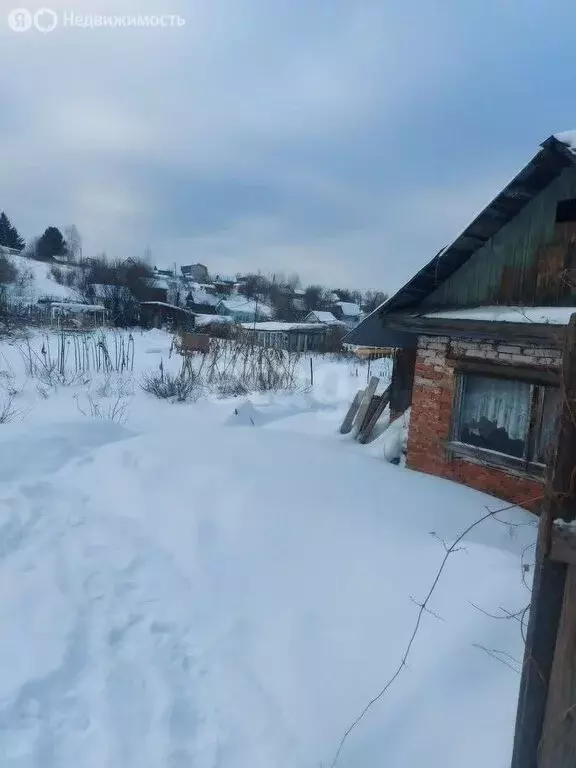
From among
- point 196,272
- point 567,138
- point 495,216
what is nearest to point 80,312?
point 495,216

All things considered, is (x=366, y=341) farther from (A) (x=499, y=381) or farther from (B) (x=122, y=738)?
(B) (x=122, y=738)

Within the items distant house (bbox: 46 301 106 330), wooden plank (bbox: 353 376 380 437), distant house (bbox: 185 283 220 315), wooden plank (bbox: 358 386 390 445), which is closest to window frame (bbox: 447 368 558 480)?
wooden plank (bbox: 358 386 390 445)

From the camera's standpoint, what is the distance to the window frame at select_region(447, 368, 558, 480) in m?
5.64

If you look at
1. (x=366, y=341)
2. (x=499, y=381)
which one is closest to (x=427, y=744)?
(x=499, y=381)

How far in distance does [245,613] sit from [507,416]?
4098 mm

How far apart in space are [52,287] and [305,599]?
52.0 metres

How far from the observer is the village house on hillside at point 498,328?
5.27 metres

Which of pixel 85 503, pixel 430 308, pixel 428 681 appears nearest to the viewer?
pixel 428 681

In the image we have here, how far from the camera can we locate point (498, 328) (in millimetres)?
5516

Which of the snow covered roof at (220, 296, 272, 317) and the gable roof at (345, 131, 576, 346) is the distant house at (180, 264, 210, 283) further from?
the gable roof at (345, 131, 576, 346)

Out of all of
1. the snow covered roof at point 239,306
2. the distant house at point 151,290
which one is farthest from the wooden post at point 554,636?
the distant house at point 151,290

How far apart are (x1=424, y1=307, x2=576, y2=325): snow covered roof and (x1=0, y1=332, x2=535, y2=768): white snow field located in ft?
6.92

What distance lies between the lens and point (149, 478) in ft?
19.3

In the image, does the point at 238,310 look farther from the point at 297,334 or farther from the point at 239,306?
the point at 297,334
